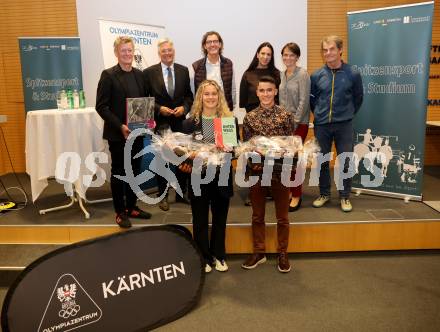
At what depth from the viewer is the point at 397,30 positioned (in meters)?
3.53

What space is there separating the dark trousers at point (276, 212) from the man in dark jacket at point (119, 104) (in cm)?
101

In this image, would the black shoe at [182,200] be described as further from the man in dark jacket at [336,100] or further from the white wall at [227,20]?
the white wall at [227,20]

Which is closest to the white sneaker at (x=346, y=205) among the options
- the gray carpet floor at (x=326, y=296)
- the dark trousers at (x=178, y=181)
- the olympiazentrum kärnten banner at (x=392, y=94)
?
the gray carpet floor at (x=326, y=296)

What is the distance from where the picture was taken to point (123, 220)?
3.10 m

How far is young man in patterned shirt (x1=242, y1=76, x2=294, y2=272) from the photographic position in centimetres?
258

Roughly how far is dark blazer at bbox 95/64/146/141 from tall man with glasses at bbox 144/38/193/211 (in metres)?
0.27

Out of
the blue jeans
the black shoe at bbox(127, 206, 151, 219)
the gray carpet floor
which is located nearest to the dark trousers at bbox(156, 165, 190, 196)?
the black shoe at bbox(127, 206, 151, 219)

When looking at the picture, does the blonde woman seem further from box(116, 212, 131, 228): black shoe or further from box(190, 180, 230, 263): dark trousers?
box(116, 212, 131, 228): black shoe

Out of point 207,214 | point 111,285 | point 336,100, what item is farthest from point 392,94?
point 111,285

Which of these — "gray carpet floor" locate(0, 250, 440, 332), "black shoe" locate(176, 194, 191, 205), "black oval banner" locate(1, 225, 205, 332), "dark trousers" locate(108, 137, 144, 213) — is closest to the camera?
"black oval banner" locate(1, 225, 205, 332)

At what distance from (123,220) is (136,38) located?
2.04 m

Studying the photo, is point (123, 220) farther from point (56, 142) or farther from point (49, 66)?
point (49, 66)

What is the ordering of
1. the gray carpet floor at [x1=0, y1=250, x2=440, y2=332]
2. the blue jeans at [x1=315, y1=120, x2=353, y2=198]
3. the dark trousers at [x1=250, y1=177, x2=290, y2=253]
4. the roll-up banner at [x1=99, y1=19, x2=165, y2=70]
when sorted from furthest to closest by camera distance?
the roll-up banner at [x1=99, y1=19, x2=165, y2=70] → the blue jeans at [x1=315, y1=120, x2=353, y2=198] → the dark trousers at [x1=250, y1=177, x2=290, y2=253] → the gray carpet floor at [x1=0, y1=250, x2=440, y2=332]

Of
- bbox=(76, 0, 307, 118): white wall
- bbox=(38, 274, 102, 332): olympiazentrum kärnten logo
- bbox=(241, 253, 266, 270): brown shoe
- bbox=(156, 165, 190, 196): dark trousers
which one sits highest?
bbox=(76, 0, 307, 118): white wall
